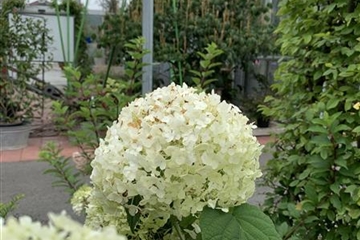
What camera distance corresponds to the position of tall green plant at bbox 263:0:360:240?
1475mm

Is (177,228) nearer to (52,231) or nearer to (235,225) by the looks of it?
(235,225)

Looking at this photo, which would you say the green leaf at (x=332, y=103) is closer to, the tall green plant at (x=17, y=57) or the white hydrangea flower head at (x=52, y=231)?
the white hydrangea flower head at (x=52, y=231)

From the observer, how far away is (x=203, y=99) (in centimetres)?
84

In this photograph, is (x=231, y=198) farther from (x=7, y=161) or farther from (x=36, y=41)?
(x=36, y=41)

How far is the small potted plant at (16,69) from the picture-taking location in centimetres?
471

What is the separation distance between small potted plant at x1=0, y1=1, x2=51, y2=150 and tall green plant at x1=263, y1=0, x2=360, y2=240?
3516mm

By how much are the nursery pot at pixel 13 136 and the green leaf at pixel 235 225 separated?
4.34 meters

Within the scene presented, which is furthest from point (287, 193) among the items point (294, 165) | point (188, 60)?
point (188, 60)

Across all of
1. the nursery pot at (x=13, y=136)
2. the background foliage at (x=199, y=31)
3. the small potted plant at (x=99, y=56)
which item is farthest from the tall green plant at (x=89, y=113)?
the small potted plant at (x=99, y=56)

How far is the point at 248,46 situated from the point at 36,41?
8.01 ft

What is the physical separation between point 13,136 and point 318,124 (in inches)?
156

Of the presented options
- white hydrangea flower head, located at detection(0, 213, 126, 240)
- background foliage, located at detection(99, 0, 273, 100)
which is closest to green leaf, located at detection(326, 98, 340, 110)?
white hydrangea flower head, located at detection(0, 213, 126, 240)

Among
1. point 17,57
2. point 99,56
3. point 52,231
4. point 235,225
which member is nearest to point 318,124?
point 235,225

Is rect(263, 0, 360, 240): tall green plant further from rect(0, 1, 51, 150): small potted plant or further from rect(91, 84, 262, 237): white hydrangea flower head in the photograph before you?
rect(0, 1, 51, 150): small potted plant
